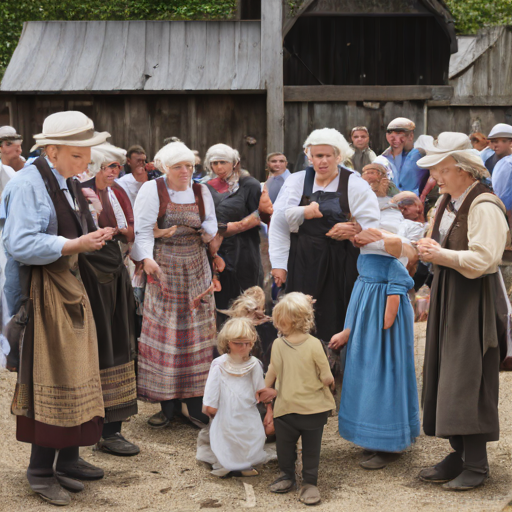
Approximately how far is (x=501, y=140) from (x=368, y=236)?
436 cm

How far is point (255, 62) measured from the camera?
9156 millimetres

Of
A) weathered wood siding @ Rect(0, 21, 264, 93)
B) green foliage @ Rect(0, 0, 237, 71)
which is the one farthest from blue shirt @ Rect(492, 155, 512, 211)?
green foliage @ Rect(0, 0, 237, 71)

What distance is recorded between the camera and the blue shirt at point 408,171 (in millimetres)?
7602

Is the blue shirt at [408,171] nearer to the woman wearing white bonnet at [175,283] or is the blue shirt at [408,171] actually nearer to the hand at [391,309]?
the woman wearing white bonnet at [175,283]

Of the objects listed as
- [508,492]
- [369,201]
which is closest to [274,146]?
[369,201]

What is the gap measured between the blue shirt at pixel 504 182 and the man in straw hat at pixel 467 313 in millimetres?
3883

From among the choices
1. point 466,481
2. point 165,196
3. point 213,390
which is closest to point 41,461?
point 213,390

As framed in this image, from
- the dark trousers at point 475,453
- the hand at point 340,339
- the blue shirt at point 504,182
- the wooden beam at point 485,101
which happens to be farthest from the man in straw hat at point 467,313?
the wooden beam at point 485,101

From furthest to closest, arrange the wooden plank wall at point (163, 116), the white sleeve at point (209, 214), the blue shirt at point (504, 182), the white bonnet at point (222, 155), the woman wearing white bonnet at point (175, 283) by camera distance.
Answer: the wooden plank wall at point (163, 116), the blue shirt at point (504, 182), the white bonnet at point (222, 155), the white sleeve at point (209, 214), the woman wearing white bonnet at point (175, 283)

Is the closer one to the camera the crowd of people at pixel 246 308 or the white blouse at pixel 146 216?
the crowd of people at pixel 246 308

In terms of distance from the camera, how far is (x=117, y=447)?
4.71m

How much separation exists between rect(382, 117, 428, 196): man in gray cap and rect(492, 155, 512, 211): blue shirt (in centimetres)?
75

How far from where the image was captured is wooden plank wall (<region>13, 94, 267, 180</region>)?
29.7 ft

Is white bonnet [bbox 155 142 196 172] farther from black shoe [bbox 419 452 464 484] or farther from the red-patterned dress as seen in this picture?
black shoe [bbox 419 452 464 484]
